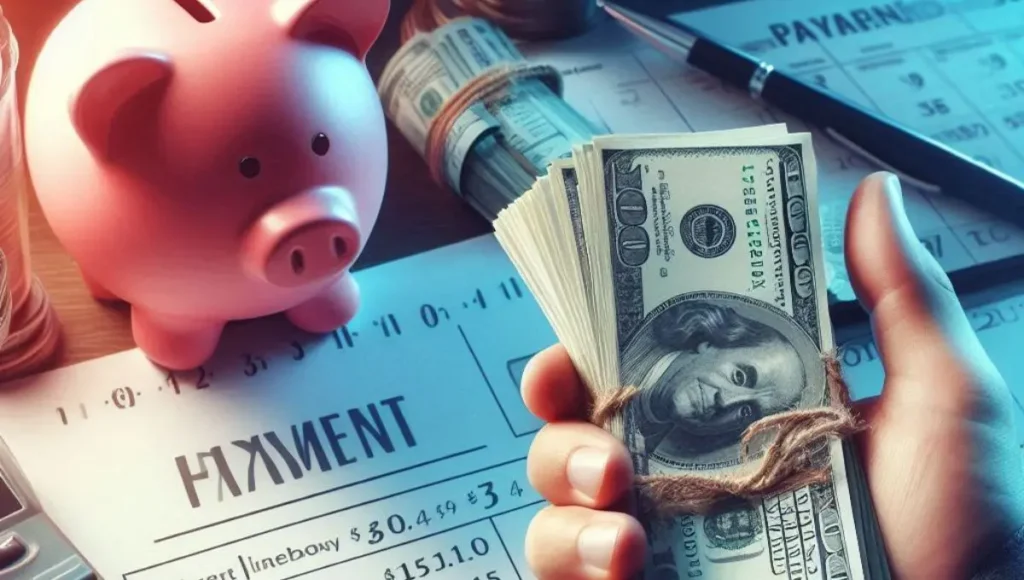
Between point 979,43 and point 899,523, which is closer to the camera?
point 899,523

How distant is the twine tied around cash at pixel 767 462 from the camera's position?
A: 393 millimetres

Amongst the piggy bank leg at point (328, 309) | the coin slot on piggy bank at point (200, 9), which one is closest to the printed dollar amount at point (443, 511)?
the piggy bank leg at point (328, 309)

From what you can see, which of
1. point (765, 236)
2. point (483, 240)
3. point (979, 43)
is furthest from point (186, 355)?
point (979, 43)

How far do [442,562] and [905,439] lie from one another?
0.67 feet

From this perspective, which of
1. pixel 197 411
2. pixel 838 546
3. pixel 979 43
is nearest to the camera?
pixel 838 546

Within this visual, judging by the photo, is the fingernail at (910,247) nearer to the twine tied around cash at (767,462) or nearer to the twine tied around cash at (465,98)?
the twine tied around cash at (767,462)

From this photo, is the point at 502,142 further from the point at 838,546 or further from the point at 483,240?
the point at 838,546

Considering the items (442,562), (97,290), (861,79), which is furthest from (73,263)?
(861,79)

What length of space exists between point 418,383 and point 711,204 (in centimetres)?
18

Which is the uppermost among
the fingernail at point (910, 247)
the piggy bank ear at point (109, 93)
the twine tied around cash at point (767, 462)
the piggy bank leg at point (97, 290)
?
the piggy bank ear at point (109, 93)

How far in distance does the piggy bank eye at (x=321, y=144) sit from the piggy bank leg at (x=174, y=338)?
120 millimetres

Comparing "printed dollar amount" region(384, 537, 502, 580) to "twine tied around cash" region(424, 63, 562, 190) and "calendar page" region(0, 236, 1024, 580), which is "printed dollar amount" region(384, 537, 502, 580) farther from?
"twine tied around cash" region(424, 63, 562, 190)

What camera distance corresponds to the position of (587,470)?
1.32 feet

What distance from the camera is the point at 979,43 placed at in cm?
70
